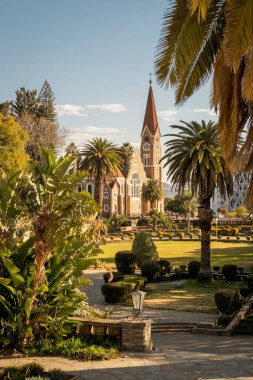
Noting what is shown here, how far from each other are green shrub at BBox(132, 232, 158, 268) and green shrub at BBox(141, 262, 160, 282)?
2.32ft

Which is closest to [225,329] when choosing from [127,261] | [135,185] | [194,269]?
[194,269]

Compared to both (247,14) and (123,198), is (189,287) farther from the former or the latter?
(123,198)

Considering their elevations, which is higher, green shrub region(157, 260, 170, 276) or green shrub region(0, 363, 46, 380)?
green shrub region(0, 363, 46, 380)

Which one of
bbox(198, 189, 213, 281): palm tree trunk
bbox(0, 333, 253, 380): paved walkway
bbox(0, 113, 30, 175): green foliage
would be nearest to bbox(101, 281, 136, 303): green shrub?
bbox(198, 189, 213, 281): palm tree trunk

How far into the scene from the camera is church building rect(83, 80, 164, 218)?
94625mm

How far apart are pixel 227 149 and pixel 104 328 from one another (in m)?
4.99

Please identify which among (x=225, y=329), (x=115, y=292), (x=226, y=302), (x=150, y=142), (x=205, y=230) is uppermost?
(x=150, y=142)

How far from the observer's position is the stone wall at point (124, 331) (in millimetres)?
10242

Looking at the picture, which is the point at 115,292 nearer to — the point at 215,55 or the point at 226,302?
the point at 226,302

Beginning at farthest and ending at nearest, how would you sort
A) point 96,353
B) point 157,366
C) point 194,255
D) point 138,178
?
point 138,178, point 194,255, point 96,353, point 157,366

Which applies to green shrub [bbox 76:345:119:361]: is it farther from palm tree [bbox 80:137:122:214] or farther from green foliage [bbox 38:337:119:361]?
palm tree [bbox 80:137:122:214]

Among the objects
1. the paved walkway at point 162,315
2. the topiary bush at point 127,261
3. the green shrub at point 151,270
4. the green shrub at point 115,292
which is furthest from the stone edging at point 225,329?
the topiary bush at point 127,261

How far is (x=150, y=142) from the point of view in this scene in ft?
362

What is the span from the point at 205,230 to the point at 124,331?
1862 cm
